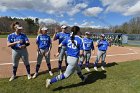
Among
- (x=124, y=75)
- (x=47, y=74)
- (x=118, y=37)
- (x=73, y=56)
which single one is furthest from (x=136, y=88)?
(x=118, y=37)

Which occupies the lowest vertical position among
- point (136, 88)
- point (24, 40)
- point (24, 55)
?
point (136, 88)

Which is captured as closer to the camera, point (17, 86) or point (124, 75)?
point (17, 86)

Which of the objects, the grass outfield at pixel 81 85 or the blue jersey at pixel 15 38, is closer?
the grass outfield at pixel 81 85

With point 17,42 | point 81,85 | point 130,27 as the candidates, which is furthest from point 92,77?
point 130,27

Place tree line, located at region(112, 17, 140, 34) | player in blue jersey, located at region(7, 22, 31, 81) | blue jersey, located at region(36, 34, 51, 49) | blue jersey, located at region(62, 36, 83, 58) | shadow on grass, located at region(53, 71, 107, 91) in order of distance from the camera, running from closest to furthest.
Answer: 1. blue jersey, located at region(62, 36, 83, 58)
2. shadow on grass, located at region(53, 71, 107, 91)
3. player in blue jersey, located at region(7, 22, 31, 81)
4. blue jersey, located at region(36, 34, 51, 49)
5. tree line, located at region(112, 17, 140, 34)

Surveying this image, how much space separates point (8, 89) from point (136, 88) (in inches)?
155

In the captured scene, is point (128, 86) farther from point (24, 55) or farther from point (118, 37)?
point (118, 37)

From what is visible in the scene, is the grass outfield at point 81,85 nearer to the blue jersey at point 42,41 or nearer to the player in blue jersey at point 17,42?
the player in blue jersey at point 17,42

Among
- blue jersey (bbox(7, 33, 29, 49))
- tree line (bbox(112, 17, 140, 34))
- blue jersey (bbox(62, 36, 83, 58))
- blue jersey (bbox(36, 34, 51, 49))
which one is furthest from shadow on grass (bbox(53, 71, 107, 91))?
tree line (bbox(112, 17, 140, 34))

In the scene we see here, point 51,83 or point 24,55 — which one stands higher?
point 24,55

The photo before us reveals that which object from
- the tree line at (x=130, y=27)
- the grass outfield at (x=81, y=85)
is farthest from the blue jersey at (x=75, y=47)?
the tree line at (x=130, y=27)

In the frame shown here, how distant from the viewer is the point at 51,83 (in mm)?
6594

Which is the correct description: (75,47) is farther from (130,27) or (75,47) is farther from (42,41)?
(130,27)

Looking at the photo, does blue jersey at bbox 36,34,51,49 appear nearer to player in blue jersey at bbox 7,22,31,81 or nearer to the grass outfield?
player in blue jersey at bbox 7,22,31,81
